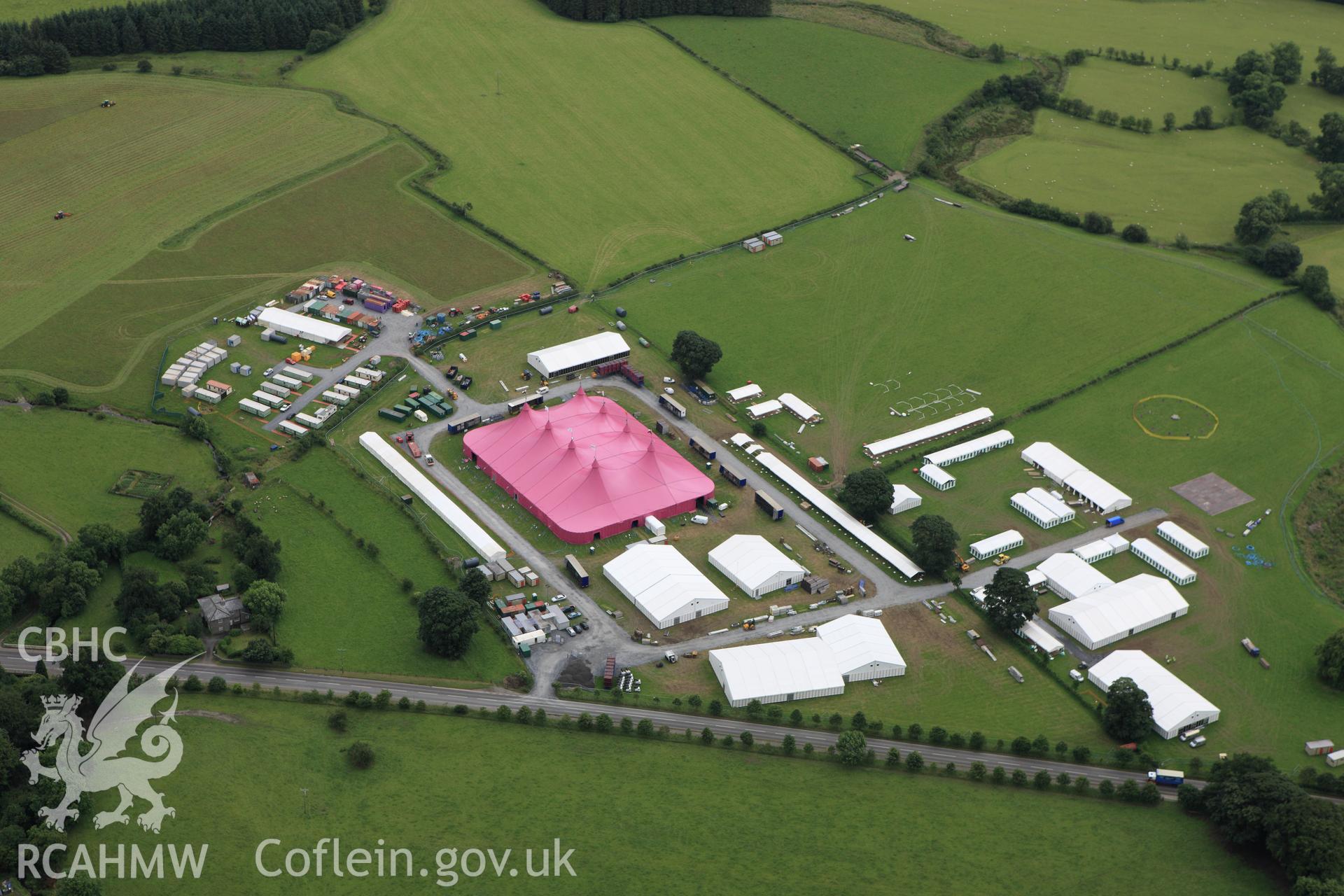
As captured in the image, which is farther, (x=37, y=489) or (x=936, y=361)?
(x=936, y=361)

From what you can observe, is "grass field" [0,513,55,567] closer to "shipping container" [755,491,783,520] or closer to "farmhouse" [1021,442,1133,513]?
"shipping container" [755,491,783,520]

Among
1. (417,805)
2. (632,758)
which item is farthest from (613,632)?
(417,805)

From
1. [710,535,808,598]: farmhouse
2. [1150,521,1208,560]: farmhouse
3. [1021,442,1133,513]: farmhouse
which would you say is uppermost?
[1021,442,1133,513]: farmhouse

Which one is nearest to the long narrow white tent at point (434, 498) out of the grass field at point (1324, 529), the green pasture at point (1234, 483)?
the green pasture at point (1234, 483)

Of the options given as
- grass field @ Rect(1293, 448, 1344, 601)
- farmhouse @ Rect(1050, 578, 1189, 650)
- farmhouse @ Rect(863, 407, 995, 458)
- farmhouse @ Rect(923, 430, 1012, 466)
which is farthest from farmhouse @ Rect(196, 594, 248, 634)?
grass field @ Rect(1293, 448, 1344, 601)

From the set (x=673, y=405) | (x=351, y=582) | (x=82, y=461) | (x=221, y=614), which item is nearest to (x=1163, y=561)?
(x=673, y=405)

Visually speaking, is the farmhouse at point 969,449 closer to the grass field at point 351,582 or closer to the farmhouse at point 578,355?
the farmhouse at point 578,355

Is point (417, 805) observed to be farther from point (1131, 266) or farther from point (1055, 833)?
point (1131, 266)
